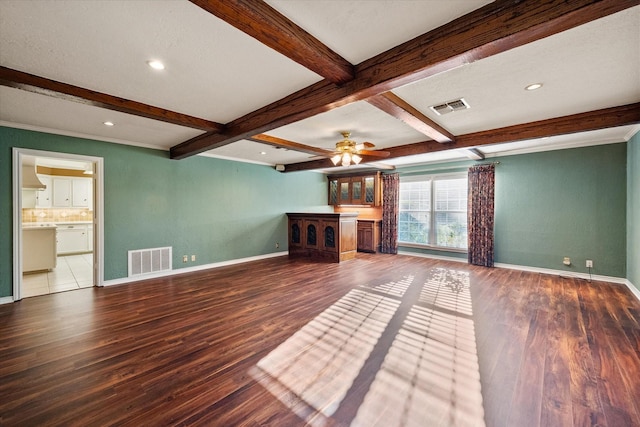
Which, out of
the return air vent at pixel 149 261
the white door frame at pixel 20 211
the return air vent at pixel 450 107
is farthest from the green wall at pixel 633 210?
the white door frame at pixel 20 211

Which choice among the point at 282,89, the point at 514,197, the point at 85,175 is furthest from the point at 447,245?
the point at 85,175

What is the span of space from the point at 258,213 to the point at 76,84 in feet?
14.7

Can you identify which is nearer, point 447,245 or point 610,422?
point 610,422

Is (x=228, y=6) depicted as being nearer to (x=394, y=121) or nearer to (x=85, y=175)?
(x=394, y=121)

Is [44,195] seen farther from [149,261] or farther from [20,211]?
[149,261]

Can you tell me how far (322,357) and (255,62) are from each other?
2536mm

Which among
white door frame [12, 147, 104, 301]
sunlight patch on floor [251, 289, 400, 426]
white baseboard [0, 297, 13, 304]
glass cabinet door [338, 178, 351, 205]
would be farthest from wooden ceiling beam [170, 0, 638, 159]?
glass cabinet door [338, 178, 351, 205]

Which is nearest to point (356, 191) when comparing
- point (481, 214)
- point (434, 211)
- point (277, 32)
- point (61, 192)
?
point (434, 211)

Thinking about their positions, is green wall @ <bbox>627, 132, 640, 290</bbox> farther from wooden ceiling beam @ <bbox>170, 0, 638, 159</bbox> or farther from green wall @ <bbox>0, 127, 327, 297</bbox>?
green wall @ <bbox>0, 127, 327, 297</bbox>

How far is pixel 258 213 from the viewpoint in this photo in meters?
6.72

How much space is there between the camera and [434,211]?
6797 millimetres

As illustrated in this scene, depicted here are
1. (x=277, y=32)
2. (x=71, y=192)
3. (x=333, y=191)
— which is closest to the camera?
(x=277, y=32)

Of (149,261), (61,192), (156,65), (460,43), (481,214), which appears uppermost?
(156,65)

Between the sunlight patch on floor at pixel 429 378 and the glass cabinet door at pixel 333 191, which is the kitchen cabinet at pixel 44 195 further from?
the sunlight patch on floor at pixel 429 378
